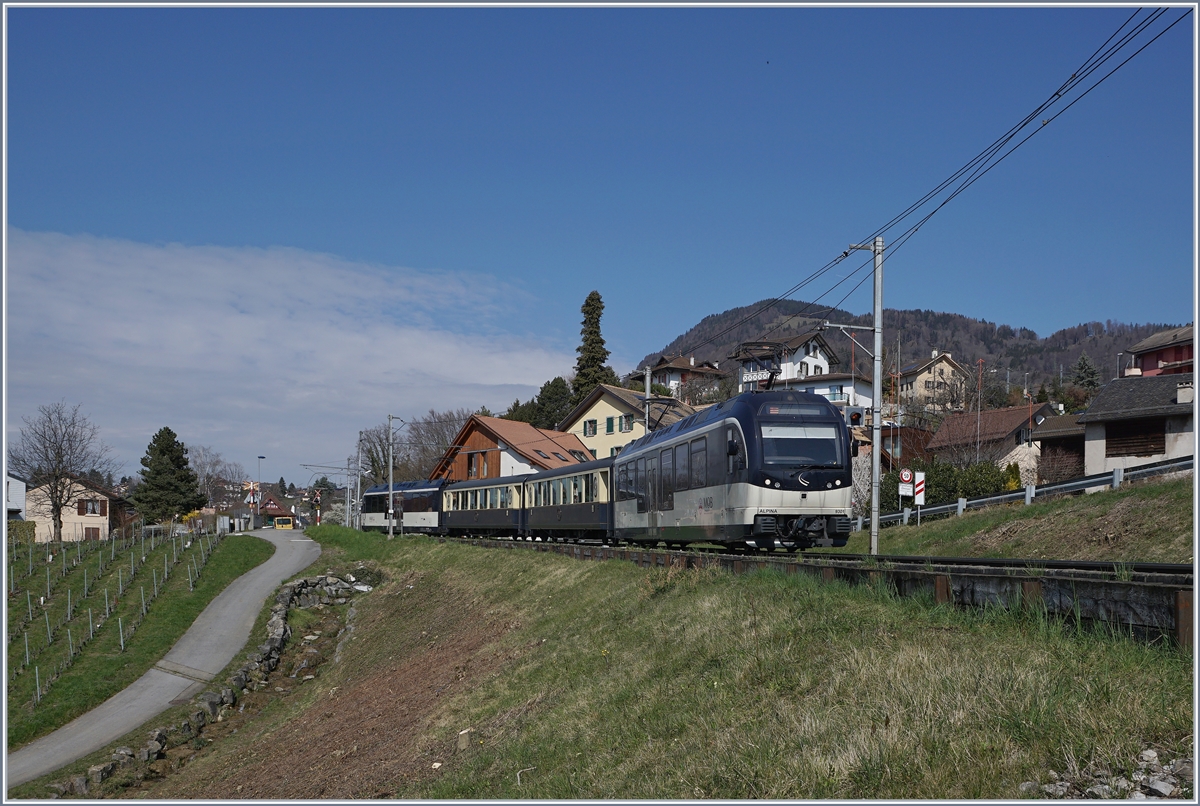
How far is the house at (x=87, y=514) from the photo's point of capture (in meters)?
77.2

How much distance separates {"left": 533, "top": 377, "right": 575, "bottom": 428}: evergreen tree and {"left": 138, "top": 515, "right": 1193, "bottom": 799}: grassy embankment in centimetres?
7950

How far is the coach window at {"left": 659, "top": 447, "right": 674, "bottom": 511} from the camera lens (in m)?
23.9

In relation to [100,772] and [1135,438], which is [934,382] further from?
[100,772]

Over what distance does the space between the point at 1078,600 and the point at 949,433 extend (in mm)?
52178

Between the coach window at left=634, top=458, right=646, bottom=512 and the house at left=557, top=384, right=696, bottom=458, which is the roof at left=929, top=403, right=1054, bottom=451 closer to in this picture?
the house at left=557, top=384, right=696, bottom=458

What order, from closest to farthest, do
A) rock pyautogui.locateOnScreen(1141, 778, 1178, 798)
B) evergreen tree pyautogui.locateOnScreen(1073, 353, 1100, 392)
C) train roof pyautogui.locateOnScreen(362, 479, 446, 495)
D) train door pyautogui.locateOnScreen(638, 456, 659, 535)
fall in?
rock pyautogui.locateOnScreen(1141, 778, 1178, 798)
train door pyautogui.locateOnScreen(638, 456, 659, 535)
train roof pyautogui.locateOnScreen(362, 479, 446, 495)
evergreen tree pyautogui.locateOnScreen(1073, 353, 1100, 392)

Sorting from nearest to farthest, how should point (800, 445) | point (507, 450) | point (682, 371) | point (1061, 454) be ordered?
point (800, 445) < point (1061, 454) < point (507, 450) < point (682, 371)

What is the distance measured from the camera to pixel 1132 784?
5.54 m

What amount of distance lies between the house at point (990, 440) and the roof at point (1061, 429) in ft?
4.74

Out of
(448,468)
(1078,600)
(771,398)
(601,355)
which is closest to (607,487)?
(771,398)

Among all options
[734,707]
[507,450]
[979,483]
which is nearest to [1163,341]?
[979,483]

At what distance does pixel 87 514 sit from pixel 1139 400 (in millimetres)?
84680

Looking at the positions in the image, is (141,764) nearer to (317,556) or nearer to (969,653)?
(969,653)

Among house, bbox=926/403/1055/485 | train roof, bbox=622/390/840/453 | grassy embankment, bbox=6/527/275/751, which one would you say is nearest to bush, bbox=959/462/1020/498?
house, bbox=926/403/1055/485
